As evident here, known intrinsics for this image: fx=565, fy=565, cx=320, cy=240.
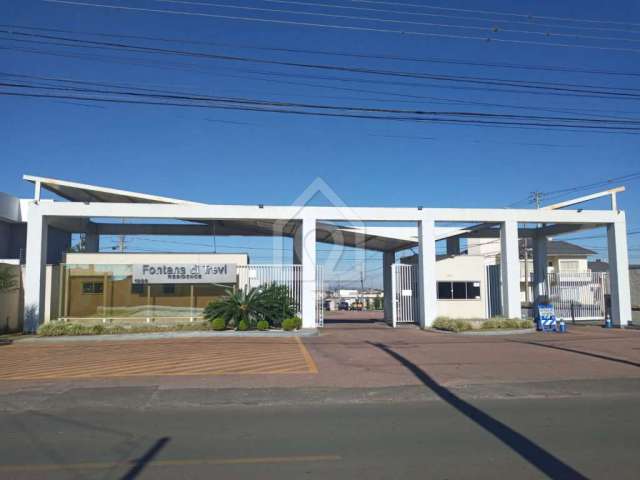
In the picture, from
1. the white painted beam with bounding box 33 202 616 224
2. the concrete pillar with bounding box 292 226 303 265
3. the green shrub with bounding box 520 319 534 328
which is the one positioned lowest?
the green shrub with bounding box 520 319 534 328

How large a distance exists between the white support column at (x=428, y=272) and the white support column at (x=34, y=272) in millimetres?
16119

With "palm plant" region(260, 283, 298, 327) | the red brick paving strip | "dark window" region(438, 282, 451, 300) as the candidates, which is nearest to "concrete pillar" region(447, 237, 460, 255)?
"dark window" region(438, 282, 451, 300)

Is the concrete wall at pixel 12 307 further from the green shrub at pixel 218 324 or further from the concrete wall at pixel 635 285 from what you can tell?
the concrete wall at pixel 635 285

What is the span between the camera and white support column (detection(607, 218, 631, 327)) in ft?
85.7

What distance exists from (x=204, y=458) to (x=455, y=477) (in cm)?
272

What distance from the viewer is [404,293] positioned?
2734cm

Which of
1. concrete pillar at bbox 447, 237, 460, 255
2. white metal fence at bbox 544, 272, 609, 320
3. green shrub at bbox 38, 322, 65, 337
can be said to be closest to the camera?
green shrub at bbox 38, 322, 65, 337

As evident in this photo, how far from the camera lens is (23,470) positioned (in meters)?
5.80

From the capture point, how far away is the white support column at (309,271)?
2419cm

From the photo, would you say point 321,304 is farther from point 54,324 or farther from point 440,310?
point 54,324

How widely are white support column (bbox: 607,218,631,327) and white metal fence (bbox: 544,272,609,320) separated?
2.09 metres

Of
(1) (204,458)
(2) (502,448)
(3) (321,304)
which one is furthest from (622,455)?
(3) (321,304)

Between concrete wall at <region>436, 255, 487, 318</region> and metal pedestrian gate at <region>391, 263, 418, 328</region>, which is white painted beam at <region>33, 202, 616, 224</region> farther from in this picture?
metal pedestrian gate at <region>391, 263, 418, 328</region>

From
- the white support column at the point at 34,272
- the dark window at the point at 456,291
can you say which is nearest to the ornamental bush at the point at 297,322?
the dark window at the point at 456,291
